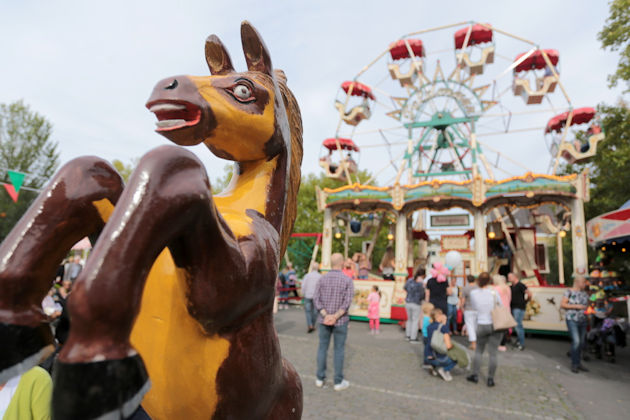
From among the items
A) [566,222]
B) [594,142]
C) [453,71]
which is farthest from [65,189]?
[453,71]

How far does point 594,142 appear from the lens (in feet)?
39.3

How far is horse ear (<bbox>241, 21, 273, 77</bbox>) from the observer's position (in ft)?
3.94

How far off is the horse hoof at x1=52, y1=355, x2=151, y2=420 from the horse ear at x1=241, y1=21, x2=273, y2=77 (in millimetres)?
977

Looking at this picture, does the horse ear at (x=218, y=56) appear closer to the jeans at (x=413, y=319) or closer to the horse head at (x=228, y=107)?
the horse head at (x=228, y=107)

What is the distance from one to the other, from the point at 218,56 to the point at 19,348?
0.95 meters

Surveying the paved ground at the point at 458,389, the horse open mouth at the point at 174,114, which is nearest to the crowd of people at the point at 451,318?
the paved ground at the point at 458,389

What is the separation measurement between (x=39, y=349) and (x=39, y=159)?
1151 inches

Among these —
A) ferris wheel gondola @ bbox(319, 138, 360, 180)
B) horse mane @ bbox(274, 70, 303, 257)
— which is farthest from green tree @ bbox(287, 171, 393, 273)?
horse mane @ bbox(274, 70, 303, 257)

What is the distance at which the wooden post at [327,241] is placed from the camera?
1241 cm

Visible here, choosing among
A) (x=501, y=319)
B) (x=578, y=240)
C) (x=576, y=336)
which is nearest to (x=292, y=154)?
(x=501, y=319)

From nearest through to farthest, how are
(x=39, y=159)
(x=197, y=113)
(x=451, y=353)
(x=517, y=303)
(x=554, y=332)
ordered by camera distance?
(x=197, y=113) < (x=451, y=353) < (x=517, y=303) < (x=554, y=332) < (x=39, y=159)

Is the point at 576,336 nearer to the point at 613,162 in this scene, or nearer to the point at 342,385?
the point at 342,385

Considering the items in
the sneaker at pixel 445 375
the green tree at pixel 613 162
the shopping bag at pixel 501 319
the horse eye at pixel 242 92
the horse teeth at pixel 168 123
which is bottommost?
the sneaker at pixel 445 375

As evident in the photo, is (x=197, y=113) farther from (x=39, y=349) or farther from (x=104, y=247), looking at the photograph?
(x=39, y=349)
